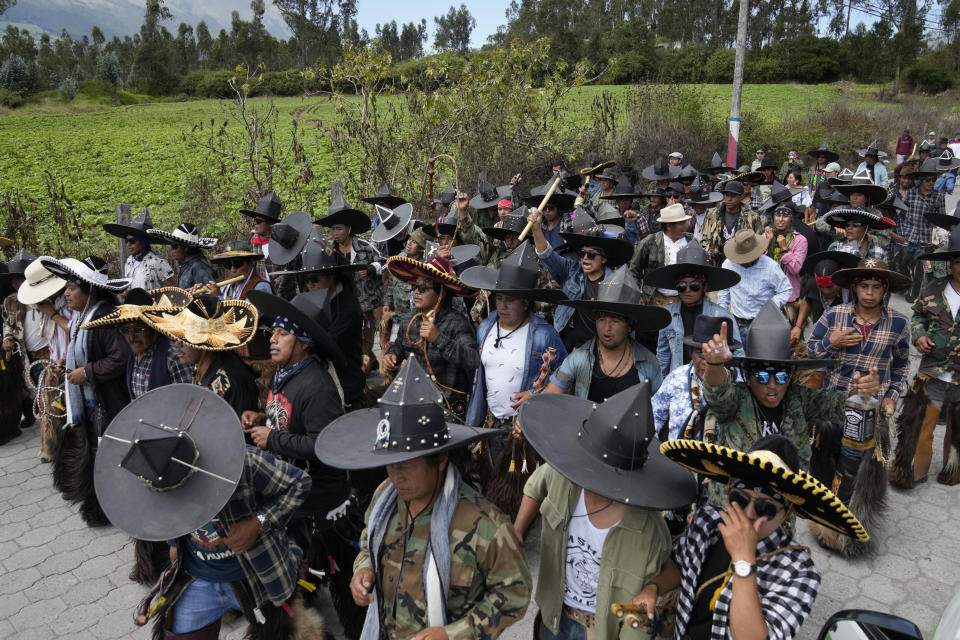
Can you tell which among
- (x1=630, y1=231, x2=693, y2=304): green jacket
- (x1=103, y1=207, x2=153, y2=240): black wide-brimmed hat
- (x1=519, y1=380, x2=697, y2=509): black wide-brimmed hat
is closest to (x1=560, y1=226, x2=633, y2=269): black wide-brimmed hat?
(x1=630, y1=231, x2=693, y2=304): green jacket

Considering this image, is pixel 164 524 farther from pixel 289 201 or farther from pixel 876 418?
pixel 289 201

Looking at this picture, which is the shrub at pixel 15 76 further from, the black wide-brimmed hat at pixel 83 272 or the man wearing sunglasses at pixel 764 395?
the man wearing sunglasses at pixel 764 395

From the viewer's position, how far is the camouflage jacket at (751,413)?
3285 millimetres

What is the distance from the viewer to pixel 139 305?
4.98 meters

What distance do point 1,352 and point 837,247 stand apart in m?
9.38

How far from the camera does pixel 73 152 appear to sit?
22.1 m

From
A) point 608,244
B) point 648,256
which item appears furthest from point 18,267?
point 648,256

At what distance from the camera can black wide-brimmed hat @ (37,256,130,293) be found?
206 inches

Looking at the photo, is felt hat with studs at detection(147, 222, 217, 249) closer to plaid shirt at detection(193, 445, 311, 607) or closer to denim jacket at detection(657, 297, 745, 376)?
plaid shirt at detection(193, 445, 311, 607)

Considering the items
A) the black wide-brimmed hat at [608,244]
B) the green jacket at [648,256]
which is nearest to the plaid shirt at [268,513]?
the black wide-brimmed hat at [608,244]

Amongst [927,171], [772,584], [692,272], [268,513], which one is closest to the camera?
[772,584]

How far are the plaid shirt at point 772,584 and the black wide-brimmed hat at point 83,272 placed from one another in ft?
16.7

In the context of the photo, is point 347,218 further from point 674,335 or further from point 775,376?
point 775,376

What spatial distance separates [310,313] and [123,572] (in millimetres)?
2605
